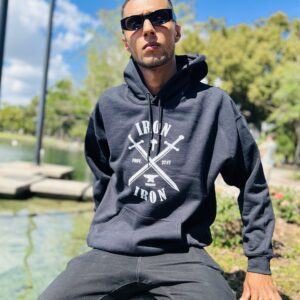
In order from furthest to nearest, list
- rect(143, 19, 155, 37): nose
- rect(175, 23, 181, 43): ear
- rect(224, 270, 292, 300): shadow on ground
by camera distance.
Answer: rect(224, 270, 292, 300): shadow on ground
rect(175, 23, 181, 43): ear
rect(143, 19, 155, 37): nose

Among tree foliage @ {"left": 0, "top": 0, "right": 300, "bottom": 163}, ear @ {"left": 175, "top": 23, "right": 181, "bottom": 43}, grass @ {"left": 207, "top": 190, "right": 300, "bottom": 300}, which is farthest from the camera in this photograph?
tree foliage @ {"left": 0, "top": 0, "right": 300, "bottom": 163}

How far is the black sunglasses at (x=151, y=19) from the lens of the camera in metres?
2.06

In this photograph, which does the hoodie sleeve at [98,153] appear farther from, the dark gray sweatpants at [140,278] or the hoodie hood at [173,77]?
the dark gray sweatpants at [140,278]

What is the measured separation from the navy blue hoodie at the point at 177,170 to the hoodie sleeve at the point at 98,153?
11cm

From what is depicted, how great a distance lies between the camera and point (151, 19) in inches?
81.0

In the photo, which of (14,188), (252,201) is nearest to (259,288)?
(252,201)

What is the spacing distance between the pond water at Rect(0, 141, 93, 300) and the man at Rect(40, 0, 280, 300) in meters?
1.55

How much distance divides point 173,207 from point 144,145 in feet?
1.15

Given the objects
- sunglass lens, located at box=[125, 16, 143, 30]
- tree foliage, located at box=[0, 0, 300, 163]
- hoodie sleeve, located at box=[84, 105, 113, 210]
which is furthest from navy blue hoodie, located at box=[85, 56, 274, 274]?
tree foliage, located at box=[0, 0, 300, 163]

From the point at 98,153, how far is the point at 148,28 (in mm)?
774

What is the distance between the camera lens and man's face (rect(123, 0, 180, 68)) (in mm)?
2043

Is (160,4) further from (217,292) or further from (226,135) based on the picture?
(217,292)

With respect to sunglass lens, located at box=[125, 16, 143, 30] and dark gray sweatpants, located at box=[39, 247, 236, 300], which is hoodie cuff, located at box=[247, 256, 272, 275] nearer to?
dark gray sweatpants, located at box=[39, 247, 236, 300]

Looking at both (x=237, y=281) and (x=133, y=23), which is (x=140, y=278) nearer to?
(x=133, y=23)
